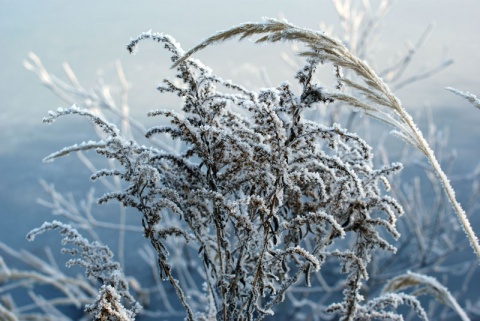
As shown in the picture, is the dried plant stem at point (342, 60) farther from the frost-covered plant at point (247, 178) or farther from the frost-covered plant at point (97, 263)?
the frost-covered plant at point (97, 263)

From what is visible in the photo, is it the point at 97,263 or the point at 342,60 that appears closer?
the point at 342,60

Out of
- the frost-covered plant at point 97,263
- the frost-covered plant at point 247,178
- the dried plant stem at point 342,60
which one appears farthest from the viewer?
the frost-covered plant at point 97,263

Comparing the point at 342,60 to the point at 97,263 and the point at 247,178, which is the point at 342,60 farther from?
the point at 97,263

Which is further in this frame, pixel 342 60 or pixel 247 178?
pixel 247 178

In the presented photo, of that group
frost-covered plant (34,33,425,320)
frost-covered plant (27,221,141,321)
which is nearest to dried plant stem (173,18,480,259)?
frost-covered plant (34,33,425,320)

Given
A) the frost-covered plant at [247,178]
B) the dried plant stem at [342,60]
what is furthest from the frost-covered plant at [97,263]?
the dried plant stem at [342,60]

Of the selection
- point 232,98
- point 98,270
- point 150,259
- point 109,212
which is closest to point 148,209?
point 98,270

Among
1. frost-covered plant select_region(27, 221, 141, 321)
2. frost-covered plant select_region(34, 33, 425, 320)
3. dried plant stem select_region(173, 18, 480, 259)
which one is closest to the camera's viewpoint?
dried plant stem select_region(173, 18, 480, 259)

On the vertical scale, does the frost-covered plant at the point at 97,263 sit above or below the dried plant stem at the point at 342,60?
below

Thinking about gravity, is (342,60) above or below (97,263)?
above

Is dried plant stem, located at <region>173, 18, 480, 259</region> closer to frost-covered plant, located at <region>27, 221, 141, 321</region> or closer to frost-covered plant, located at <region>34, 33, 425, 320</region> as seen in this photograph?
frost-covered plant, located at <region>34, 33, 425, 320</region>

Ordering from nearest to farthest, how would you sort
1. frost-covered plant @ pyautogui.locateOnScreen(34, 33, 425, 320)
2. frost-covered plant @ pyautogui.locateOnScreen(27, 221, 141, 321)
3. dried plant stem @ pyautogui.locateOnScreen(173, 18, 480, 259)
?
dried plant stem @ pyautogui.locateOnScreen(173, 18, 480, 259) → frost-covered plant @ pyautogui.locateOnScreen(34, 33, 425, 320) → frost-covered plant @ pyautogui.locateOnScreen(27, 221, 141, 321)

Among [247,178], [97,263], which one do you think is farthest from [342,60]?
[97,263]

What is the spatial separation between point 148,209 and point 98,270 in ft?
0.71
